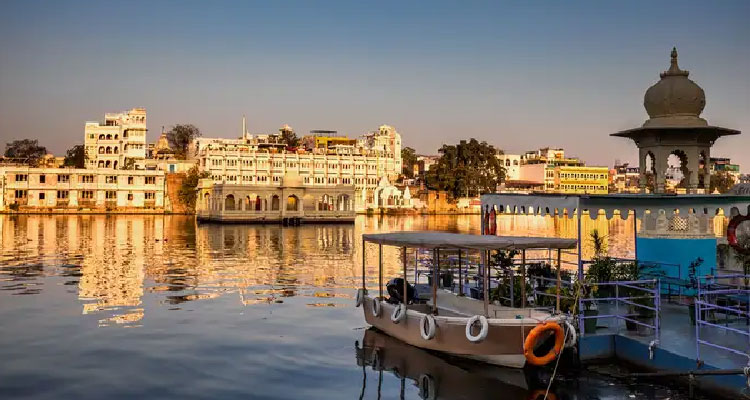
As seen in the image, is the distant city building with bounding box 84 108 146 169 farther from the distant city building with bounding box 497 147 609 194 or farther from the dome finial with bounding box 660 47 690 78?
the dome finial with bounding box 660 47 690 78

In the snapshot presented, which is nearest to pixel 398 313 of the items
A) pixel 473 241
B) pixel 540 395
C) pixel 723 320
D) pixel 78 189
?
pixel 473 241

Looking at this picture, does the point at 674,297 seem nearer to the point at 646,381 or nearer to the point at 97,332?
the point at 646,381

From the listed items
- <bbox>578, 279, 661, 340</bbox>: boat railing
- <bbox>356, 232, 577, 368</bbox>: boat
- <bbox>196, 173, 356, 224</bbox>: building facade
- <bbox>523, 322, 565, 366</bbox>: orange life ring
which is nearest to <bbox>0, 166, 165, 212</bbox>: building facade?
<bbox>196, 173, 356, 224</bbox>: building facade

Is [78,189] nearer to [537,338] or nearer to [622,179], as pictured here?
[537,338]

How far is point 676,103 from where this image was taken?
20.7 meters

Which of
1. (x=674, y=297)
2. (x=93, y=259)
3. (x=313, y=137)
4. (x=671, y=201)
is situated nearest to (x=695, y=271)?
(x=674, y=297)

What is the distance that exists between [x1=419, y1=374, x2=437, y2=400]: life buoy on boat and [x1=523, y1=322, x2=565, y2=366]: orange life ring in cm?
203

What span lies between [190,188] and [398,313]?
10561 centimetres

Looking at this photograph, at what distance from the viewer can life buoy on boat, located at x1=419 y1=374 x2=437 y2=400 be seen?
45.8ft

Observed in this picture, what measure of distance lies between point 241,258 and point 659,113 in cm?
2777

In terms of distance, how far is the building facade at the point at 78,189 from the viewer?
10794 centimetres

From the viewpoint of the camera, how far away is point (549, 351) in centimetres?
1459

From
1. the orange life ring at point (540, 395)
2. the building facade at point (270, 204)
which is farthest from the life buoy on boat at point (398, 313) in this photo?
the building facade at point (270, 204)

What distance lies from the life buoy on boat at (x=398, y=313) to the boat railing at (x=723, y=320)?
656 centimetres
